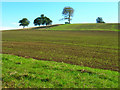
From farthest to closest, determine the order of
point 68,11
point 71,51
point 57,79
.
Result: point 68,11 → point 71,51 → point 57,79

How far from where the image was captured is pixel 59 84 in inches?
338

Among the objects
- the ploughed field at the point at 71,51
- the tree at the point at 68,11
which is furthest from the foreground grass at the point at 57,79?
the tree at the point at 68,11

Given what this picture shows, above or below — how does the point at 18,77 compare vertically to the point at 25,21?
below

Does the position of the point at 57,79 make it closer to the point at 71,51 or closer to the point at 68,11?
the point at 71,51

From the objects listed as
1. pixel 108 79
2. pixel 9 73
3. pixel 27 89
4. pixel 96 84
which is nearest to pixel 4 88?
pixel 27 89

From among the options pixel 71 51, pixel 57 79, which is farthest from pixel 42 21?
pixel 57 79

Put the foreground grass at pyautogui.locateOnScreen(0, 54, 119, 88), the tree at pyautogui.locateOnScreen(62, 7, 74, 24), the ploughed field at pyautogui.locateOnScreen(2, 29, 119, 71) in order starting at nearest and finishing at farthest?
the foreground grass at pyautogui.locateOnScreen(0, 54, 119, 88)
the ploughed field at pyautogui.locateOnScreen(2, 29, 119, 71)
the tree at pyautogui.locateOnScreen(62, 7, 74, 24)

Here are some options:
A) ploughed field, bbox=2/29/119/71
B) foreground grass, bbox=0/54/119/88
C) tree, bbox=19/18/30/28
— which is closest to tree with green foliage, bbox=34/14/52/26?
tree, bbox=19/18/30/28

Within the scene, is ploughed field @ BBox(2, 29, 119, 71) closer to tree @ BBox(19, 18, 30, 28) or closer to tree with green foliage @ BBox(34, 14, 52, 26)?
tree with green foliage @ BBox(34, 14, 52, 26)

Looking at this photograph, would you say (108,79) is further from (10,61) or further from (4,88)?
(10,61)

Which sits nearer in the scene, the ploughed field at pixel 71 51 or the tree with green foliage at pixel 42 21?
the ploughed field at pixel 71 51

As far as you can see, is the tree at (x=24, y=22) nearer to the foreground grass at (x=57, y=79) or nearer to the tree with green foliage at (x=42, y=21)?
the tree with green foliage at (x=42, y=21)

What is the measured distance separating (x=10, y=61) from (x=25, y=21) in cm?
14182

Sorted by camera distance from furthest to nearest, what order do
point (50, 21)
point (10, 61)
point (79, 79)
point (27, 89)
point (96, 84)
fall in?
point (50, 21)
point (10, 61)
point (79, 79)
point (96, 84)
point (27, 89)
